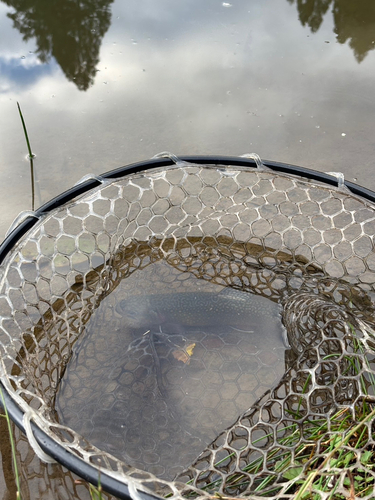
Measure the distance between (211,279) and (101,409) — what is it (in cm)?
100

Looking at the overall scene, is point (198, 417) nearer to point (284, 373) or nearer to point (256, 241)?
point (284, 373)

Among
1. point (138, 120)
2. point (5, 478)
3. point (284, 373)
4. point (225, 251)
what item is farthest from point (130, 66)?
point (5, 478)

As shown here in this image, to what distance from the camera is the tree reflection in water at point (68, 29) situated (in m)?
4.34

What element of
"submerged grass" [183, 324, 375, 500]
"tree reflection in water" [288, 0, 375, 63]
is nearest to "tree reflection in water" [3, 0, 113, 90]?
"tree reflection in water" [288, 0, 375, 63]

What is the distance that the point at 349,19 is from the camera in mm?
4668

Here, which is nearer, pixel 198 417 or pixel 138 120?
pixel 198 417

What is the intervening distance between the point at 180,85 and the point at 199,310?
2362 millimetres

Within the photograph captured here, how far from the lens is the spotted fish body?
8.57 ft

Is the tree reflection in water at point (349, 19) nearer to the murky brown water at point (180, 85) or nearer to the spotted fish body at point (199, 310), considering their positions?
the murky brown water at point (180, 85)

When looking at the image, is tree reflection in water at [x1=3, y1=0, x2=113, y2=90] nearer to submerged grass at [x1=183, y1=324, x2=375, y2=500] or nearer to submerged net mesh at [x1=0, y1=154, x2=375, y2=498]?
submerged net mesh at [x1=0, y1=154, x2=375, y2=498]

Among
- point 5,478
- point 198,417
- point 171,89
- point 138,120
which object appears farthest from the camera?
point 171,89

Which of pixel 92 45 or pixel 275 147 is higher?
pixel 92 45

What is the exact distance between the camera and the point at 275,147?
359cm

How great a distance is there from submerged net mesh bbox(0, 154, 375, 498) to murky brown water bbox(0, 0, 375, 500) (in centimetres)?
49
